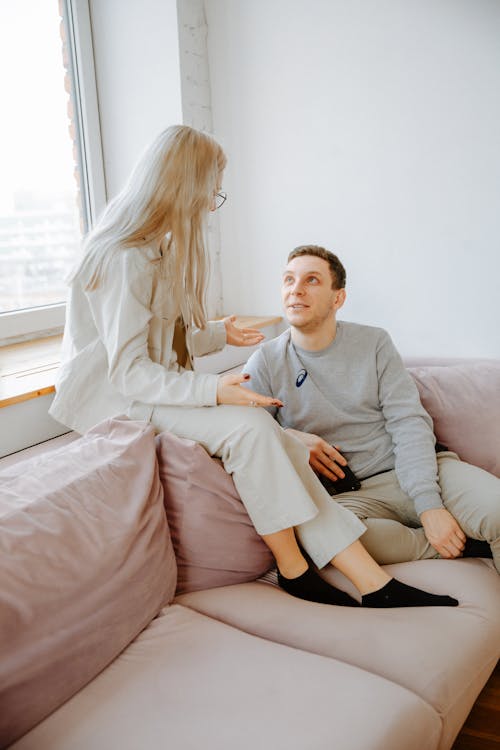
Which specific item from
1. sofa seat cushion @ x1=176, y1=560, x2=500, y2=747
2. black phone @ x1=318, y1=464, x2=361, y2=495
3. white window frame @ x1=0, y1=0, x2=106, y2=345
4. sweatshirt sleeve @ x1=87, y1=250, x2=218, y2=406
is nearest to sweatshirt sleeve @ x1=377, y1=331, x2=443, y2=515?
black phone @ x1=318, y1=464, x2=361, y2=495

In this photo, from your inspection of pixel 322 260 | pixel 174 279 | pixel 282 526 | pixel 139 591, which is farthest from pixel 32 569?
pixel 322 260

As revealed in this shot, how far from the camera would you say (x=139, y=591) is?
132 centimetres

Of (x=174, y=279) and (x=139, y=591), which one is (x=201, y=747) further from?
(x=174, y=279)

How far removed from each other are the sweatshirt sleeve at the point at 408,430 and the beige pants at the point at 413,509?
0.04 meters

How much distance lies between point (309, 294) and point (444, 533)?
2.44 ft

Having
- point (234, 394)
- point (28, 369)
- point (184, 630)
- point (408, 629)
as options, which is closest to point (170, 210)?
point (234, 394)

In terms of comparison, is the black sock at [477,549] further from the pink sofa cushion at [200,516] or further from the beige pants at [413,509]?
the pink sofa cushion at [200,516]

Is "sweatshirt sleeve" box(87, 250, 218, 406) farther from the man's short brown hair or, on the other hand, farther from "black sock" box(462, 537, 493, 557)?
"black sock" box(462, 537, 493, 557)

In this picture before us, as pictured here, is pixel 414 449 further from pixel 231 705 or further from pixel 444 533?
pixel 231 705

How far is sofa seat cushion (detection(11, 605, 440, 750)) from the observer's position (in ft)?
3.44

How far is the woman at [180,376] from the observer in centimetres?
149

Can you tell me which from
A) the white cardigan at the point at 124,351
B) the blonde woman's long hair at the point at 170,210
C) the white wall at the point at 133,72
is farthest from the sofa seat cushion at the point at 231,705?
the white wall at the point at 133,72

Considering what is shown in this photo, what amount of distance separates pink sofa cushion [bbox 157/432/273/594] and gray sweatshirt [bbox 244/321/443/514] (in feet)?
1.51

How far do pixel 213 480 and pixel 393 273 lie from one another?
129 cm
